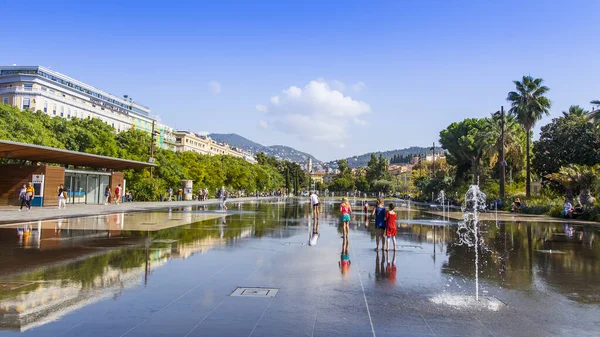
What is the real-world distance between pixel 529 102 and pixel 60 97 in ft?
275

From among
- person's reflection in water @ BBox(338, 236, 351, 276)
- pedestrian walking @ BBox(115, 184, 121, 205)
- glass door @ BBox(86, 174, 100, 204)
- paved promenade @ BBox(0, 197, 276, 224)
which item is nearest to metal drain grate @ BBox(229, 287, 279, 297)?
person's reflection in water @ BBox(338, 236, 351, 276)

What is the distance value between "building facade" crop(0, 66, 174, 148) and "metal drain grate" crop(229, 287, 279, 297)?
205 feet

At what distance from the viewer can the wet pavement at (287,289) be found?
5.70 m

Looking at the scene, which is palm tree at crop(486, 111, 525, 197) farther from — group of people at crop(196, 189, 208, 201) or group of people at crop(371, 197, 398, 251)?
group of people at crop(371, 197, 398, 251)

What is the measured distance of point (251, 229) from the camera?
18.9 m

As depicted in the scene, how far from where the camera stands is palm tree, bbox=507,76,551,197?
43.8 meters

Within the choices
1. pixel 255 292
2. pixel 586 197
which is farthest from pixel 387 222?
pixel 586 197

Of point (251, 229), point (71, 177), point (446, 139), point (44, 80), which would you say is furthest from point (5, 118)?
point (44, 80)

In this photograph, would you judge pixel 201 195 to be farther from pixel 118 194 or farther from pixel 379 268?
pixel 379 268

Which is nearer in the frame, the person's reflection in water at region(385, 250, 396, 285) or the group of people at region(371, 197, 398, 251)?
the person's reflection in water at region(385, 250, 396, 285)

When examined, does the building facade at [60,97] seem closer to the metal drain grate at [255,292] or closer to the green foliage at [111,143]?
the green foliage at [111,143]

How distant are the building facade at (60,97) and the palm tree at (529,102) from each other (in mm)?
49985

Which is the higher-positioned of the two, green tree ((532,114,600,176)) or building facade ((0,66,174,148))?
building facade ((0,66,174,148))

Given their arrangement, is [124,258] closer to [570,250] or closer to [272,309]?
[272,309]
